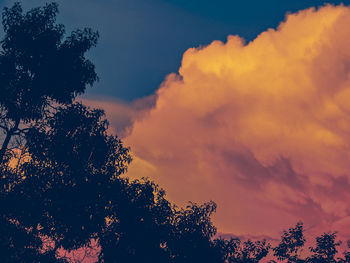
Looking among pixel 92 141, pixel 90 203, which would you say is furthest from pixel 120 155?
pixel 90 203

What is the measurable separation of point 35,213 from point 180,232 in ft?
48.4

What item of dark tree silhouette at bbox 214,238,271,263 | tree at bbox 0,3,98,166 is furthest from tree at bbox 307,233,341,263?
tree at bbox 0,3,98,166

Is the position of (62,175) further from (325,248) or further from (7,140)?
(325,248)

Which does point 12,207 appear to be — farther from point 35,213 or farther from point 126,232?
point 126,232

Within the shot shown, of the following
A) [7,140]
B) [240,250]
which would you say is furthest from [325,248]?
[7,140]

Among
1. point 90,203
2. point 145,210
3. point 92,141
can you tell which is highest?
point 92,141

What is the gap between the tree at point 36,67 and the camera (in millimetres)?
29844

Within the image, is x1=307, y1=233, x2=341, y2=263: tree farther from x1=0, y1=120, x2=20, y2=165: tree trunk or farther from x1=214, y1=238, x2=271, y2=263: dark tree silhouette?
x1=0, y1=120, x2=20, y2=165: tree trunk

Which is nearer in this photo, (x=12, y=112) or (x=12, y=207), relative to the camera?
(x=12, y=207)

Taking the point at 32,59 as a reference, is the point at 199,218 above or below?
below

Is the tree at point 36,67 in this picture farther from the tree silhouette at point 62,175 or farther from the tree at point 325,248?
the tree at point 325,248

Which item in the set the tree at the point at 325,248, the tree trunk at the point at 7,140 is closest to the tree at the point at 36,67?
the tree trunk at the point at 7,140

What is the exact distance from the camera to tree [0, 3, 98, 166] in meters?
29.8

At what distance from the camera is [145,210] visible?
3488 cm
